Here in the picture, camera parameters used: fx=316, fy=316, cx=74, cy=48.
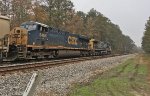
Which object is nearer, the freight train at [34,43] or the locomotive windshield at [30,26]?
the freight train at [34,43]

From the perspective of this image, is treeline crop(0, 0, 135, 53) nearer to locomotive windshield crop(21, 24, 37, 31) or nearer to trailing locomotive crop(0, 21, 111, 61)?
trailing locomotive crop(0, 21, 111, 61)

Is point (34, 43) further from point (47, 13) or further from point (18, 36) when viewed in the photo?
point (47, 13)

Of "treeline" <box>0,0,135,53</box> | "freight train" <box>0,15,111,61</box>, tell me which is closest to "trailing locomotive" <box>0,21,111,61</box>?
"freight train" <box>0,15,111,61</box>

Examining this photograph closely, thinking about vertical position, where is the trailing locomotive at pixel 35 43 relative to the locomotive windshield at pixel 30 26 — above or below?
below

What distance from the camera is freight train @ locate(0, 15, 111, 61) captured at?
24.1 metres

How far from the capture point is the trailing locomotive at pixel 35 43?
80.4 ft

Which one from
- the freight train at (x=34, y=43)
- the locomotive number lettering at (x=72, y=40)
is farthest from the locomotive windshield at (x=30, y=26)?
the locomotive number lettering at (x=72, y=40)

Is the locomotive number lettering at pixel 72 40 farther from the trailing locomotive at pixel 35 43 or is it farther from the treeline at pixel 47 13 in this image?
the treeline at pixel 47 13

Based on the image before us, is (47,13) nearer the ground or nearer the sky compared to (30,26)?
nearer the sky

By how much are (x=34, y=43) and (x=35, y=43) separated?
0.56ft

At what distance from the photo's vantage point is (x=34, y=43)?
2728 centimetres

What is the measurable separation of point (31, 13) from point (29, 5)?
1.64 meters

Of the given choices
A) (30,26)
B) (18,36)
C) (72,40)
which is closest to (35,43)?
(30,26)

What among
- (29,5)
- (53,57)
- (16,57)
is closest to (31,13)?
(29,5)
